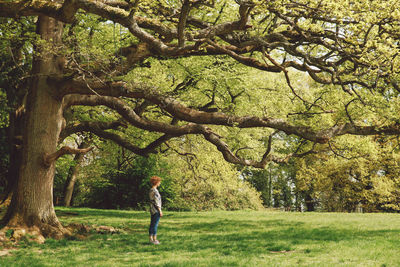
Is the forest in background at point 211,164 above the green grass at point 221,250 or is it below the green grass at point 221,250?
above

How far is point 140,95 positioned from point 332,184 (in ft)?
82.3

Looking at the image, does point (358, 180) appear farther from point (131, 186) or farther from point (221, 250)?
point (221, 250)

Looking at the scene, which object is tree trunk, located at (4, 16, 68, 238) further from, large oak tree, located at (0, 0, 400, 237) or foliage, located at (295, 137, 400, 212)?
foliage, located at (295, 137, 400, 212)

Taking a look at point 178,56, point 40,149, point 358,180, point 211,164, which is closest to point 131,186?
point 211,164

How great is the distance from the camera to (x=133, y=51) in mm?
11945

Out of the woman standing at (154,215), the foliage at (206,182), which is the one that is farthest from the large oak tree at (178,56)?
the foliage at (206,182)

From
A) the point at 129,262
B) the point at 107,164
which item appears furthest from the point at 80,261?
the point at 107,164

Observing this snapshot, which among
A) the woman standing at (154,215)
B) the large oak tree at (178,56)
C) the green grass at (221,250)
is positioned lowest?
the green grass at (221,250)

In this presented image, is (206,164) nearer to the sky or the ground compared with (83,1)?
nearer to the ground

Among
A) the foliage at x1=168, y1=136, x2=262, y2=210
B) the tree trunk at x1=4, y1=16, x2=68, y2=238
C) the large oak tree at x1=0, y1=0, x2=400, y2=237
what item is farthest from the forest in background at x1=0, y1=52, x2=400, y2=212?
the tree trunk at x1=4, y1=16, x2=68, y2=238

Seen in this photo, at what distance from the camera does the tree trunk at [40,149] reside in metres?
10.9

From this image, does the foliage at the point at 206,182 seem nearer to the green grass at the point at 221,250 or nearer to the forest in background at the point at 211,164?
the forest in background at the point at 211,164

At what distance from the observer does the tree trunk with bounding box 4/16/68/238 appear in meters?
10.9

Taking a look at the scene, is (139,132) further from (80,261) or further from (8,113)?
(80,261)
